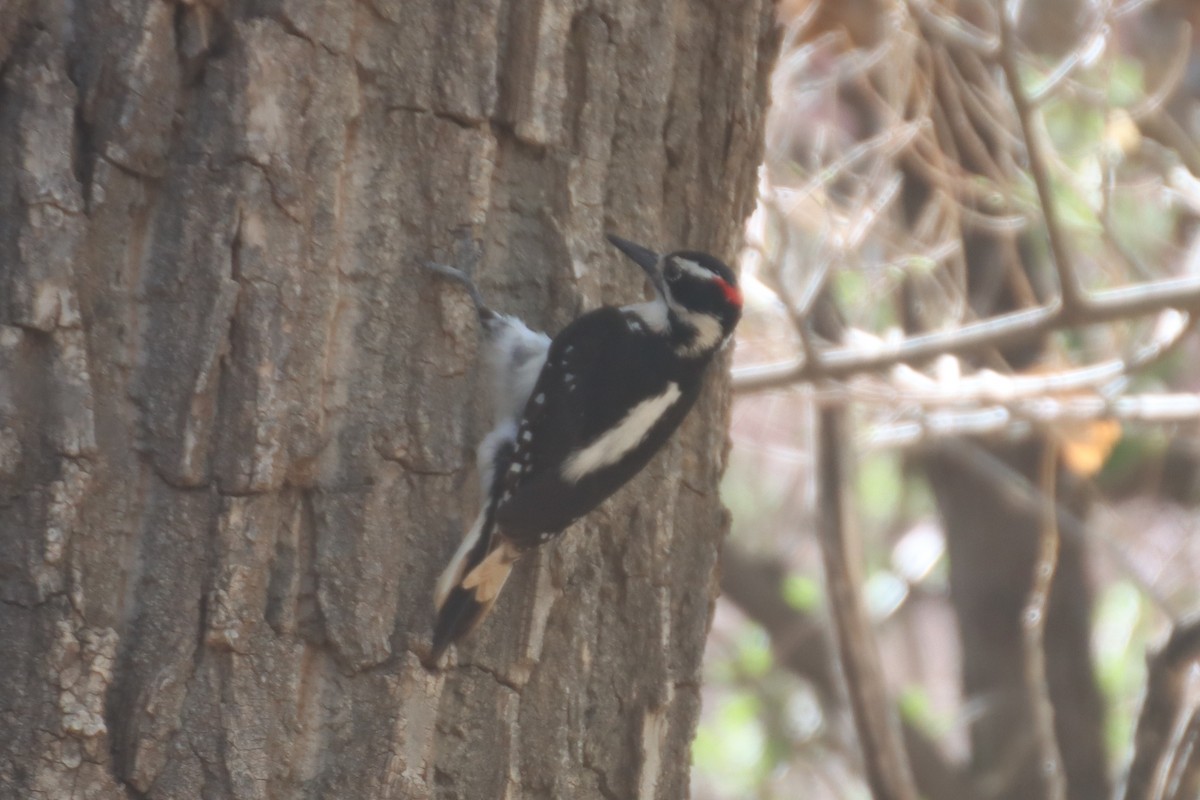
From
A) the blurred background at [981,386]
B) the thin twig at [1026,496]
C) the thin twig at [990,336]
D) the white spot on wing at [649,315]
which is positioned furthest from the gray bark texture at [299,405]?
the thin twig at [1026,496]

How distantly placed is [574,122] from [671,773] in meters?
1.21

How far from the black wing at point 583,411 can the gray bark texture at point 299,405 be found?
0.09m

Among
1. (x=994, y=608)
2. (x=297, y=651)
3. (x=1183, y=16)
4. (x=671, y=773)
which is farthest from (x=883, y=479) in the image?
(x=297, y=651)

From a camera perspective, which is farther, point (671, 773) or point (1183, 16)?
point (1183, 16)

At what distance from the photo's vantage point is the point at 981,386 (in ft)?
14.7

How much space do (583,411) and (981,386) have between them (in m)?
2.23

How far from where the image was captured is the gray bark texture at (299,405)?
75.5 inches

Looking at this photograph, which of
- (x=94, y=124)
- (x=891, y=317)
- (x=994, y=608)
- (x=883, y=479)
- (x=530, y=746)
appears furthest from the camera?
(x=883, y=479)

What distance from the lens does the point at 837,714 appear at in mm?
6551

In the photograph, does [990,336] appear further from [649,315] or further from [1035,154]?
[649,315]

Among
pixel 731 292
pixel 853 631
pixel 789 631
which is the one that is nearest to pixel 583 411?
pixel 731 292

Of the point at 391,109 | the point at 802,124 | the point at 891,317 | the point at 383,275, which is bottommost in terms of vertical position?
the point at 383,275

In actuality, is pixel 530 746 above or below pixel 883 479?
below

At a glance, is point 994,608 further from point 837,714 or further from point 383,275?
point 383,275
